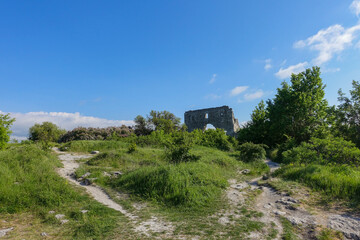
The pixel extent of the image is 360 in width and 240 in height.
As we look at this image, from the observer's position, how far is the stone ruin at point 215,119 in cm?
3309

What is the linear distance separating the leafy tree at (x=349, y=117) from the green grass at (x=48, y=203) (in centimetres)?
2037

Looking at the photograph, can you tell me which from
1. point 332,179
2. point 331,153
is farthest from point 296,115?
point 332,179

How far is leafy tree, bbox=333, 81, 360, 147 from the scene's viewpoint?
730 inches

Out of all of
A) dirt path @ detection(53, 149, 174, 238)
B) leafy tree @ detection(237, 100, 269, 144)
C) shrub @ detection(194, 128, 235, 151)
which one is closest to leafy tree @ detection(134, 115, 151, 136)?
shrub @ detection(194, 128, 235, 151)

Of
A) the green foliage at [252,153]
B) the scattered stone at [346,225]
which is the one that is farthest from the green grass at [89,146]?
the scattered stone at [346,225]

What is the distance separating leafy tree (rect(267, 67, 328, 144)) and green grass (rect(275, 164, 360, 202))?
11.3 m

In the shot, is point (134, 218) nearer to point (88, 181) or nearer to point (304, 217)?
point (88, 181)

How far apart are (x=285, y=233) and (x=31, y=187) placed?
6641mm

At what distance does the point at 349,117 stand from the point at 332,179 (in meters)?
16.4

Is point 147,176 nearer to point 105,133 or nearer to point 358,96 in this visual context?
point 105,133

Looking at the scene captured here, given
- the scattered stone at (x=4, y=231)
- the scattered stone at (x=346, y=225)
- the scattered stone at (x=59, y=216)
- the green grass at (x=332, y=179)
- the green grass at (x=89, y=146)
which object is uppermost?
the green grass at (x=89, y=146)

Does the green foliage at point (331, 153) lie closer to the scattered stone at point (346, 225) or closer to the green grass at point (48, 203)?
the scattered stone at point (346, 225)

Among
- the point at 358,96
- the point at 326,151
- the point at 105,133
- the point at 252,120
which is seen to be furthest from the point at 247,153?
the point at 105,133

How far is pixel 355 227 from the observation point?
4.34 meters
